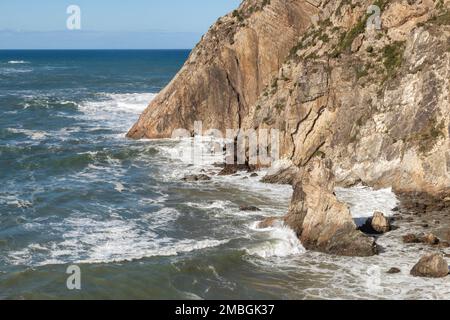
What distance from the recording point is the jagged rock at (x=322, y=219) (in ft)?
94.5

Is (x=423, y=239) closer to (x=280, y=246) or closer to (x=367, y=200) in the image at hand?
(x=280, y=246)

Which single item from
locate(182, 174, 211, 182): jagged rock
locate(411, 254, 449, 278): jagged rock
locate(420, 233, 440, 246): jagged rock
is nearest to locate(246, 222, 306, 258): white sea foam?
locate(411, 254, 449, 278): jagged rock

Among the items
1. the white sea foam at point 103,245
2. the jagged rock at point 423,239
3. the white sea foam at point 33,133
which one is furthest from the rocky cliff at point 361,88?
the white sea foam at point 33,133

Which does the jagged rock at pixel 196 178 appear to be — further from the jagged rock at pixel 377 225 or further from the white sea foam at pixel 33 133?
the white sea foam at pixel 33 133

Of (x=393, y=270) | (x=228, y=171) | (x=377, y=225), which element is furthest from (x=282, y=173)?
(x=393, y=270)

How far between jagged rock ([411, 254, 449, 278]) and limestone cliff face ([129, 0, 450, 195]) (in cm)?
1099

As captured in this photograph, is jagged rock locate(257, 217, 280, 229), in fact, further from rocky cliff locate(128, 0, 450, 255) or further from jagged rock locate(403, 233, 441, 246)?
rocky cliff locate(128, 0, 450, 255)

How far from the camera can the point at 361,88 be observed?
42.3 metres

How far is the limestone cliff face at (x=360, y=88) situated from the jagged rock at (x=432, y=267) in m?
11.0

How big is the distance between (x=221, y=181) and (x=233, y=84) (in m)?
16.7

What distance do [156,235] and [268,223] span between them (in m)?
5.54
